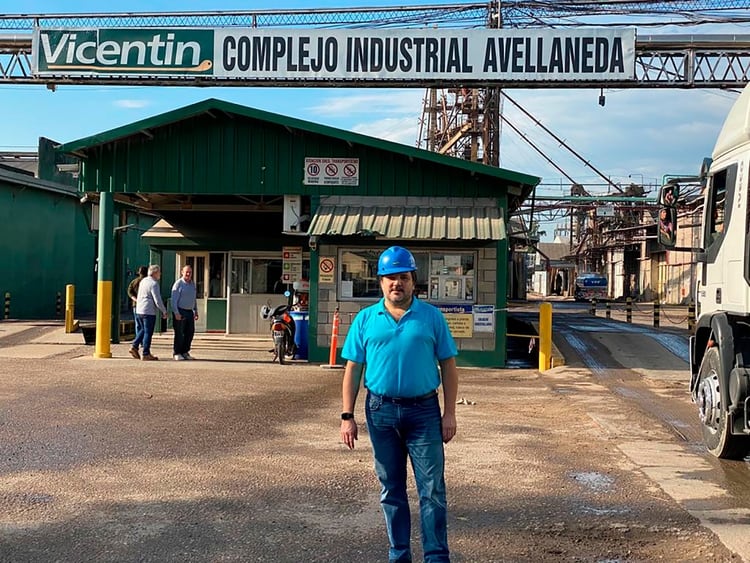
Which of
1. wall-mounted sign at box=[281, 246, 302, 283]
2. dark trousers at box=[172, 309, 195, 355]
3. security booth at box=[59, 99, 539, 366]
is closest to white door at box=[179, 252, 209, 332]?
wall-mounted sign at box=[281, 246, 302, 283]

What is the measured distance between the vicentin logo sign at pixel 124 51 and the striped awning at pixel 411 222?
4330 mm

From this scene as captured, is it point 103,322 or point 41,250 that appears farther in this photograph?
point 41,250

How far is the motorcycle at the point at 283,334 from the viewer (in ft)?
49.4

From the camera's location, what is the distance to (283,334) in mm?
15102

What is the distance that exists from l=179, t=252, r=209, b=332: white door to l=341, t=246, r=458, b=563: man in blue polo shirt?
52.9ft

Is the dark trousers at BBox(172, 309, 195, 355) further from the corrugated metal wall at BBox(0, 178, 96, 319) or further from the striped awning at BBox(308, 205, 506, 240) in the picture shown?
the corrugated metal wall at BBox(0, 178, 96, 319)

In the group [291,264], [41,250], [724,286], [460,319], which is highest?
[41,250]

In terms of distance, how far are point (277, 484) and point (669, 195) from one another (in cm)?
454

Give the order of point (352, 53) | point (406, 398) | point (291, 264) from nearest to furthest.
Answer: point (406, 398)
point (352, 53)
point (291, 264)

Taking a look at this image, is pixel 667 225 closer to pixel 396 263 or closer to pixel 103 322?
pixel 396 263

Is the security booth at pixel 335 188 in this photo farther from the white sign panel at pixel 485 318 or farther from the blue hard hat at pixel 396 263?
the blue hard hat at pixel 396 263

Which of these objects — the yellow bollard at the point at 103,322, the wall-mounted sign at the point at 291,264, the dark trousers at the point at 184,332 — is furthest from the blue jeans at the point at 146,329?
the wall-mounted sign at the point at 291,264

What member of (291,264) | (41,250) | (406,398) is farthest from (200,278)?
(406,398)

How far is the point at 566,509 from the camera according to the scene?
5871 millimetres
